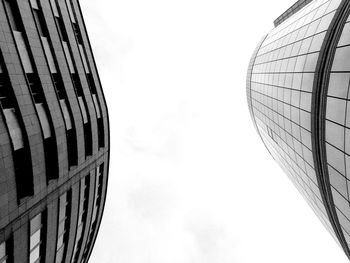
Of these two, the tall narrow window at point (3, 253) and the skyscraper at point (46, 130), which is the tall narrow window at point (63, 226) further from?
the tall narrow window at point (3, 253)

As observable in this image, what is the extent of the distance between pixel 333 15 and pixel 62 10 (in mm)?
24706

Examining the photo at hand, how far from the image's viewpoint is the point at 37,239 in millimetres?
21266

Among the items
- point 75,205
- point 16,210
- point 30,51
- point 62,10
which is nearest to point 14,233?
point 16,210

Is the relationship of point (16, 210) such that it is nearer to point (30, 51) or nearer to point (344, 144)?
point (30, 51)

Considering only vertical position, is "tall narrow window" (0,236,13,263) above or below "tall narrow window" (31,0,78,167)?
below

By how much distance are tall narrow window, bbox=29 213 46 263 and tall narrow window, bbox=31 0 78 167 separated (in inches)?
227

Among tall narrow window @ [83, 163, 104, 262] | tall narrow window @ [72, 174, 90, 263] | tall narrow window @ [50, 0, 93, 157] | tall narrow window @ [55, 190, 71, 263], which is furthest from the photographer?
tall narrow window @ [83, 163, 104, 262]

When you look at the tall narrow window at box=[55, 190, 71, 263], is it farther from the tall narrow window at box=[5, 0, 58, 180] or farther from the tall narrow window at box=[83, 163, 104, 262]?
the tall narrow window at box=[83, 163, 104, 262]

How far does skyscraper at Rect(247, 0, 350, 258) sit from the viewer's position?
16875 millimetres

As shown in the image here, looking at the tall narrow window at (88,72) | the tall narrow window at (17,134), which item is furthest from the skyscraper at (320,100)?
the tall narrow window at (88,72)

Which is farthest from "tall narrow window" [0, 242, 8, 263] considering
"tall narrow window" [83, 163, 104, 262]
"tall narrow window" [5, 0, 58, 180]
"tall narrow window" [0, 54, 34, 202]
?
"tall narrow window" [83, 163, 104, 262]

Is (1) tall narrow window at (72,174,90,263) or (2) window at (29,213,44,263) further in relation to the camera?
(1) tall narrow window at (72,174,90,263)

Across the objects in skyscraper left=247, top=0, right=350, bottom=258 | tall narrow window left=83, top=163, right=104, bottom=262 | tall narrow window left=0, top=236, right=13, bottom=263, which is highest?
skyscraper left=247, top=0, right=350, bottom=258

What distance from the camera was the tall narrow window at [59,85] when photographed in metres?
23.0
